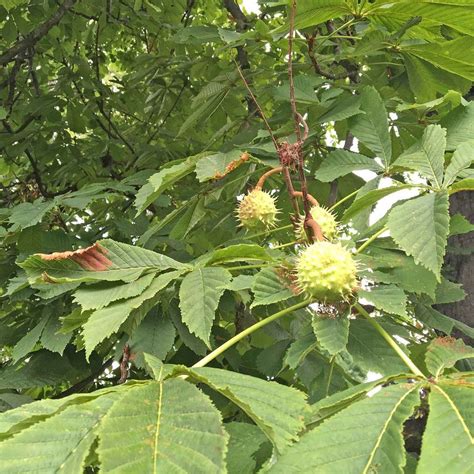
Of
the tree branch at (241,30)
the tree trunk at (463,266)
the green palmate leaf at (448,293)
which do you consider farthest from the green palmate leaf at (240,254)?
the tree branch at (241,30)

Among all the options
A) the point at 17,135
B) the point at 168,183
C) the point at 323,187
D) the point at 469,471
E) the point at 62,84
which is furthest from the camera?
the point at 62,84

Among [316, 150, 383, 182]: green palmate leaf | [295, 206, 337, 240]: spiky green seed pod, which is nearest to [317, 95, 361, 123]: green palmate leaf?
[316, 150, 383, 182]: green palmate leaf

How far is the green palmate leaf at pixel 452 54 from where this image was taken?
1.68 m

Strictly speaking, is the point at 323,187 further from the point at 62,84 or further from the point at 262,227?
the point at 62,84

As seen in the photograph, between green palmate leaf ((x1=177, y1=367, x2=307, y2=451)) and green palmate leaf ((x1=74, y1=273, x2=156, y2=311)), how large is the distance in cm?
34

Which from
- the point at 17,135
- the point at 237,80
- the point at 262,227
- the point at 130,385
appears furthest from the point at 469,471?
the point at 17,135

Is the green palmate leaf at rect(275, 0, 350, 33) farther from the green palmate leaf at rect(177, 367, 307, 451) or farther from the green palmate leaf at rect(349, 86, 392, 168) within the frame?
the green palmate leaf at rect(177, 367, 307, 451)

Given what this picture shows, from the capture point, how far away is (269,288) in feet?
4.24

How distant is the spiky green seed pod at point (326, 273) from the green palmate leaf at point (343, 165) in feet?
1.36

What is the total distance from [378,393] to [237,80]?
1.76 m

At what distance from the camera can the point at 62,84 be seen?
3.27 m

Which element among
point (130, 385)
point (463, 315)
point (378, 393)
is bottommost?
point (463, 315)

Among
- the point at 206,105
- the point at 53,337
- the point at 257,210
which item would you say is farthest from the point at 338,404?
the point at 206,105

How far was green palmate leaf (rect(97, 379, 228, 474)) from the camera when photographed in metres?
0.70
